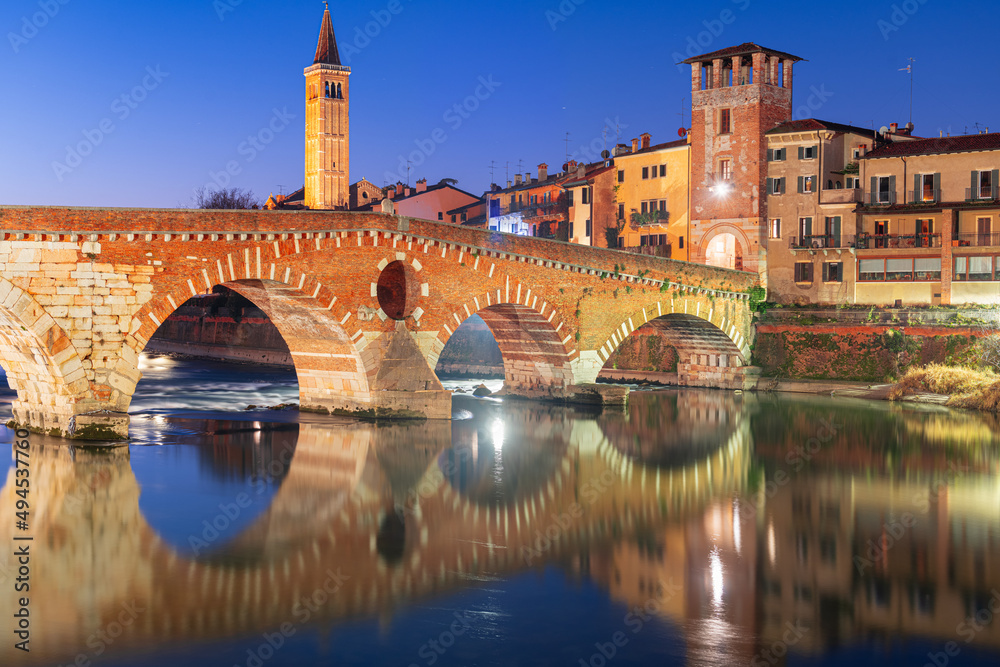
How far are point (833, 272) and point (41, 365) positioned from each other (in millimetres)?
34399

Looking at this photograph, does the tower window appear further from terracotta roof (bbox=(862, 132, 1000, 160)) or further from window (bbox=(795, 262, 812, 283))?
window (bbox=(795, 262, 812, 283))

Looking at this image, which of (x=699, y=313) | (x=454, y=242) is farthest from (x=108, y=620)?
(x=699, y=313)

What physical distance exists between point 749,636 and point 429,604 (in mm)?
4217

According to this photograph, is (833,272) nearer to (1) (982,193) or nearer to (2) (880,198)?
(2) (880,198)

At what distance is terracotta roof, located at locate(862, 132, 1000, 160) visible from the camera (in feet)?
137

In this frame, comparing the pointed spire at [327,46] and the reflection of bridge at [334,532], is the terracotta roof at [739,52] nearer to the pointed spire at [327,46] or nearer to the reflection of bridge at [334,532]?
the pointed spire at [327,46]

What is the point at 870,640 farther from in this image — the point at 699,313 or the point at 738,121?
the point at 738,121

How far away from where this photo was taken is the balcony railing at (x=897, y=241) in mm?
42375

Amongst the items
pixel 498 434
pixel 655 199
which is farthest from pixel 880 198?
pixel 498 434

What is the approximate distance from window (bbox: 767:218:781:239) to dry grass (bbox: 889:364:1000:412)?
10.3m

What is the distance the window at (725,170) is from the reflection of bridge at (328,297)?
27.6 ft

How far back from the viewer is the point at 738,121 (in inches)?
1879

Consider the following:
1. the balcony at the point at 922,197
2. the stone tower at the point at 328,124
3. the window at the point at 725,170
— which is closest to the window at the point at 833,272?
the balcony at the point at 922,197

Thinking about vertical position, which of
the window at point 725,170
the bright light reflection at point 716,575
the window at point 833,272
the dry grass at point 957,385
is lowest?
the bright light reflection at point 716,575
